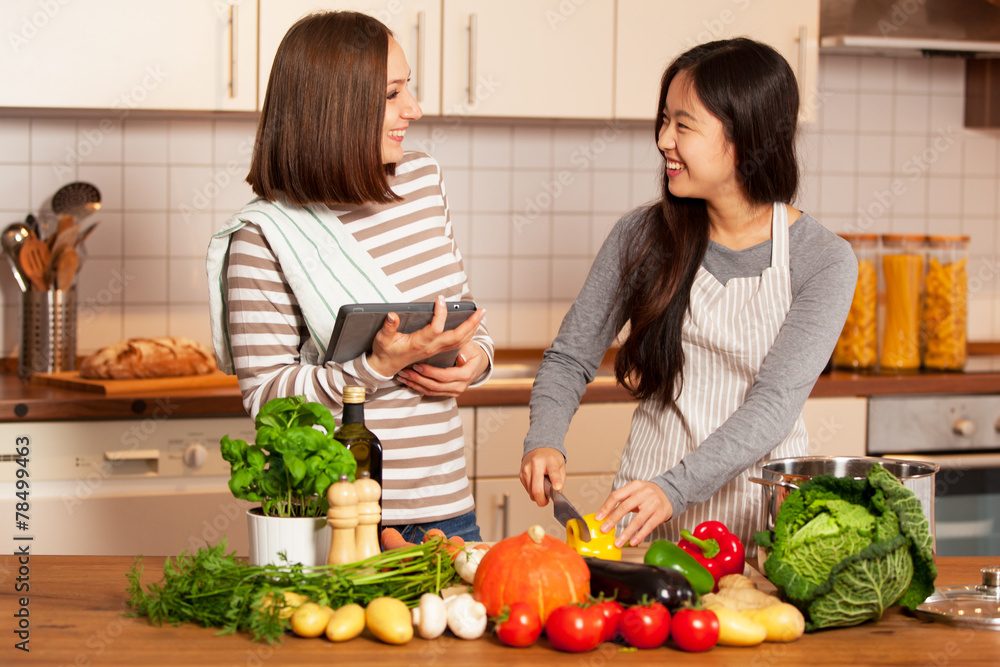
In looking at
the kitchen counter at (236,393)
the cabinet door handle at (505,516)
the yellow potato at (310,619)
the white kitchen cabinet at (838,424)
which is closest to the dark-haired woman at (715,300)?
the yellow potato at (310,619)

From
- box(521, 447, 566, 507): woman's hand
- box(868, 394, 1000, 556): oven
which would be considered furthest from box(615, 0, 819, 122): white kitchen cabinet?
box(521, 447, 566, 507): woman's hand

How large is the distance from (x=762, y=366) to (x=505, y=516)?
1053 millimetres

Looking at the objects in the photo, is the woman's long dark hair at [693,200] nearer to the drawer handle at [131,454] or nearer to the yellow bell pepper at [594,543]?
the yellow bell pepper at [594,543]

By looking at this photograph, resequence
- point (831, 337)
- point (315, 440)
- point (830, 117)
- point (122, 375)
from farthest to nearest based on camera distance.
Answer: point (830, 117) < point (122, 375) < point (831, 337) < point (315, 440)

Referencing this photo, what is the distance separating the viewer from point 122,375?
7.20 feet

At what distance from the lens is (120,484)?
2.13 m

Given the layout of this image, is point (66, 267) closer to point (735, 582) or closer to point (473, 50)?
point (473, 50)

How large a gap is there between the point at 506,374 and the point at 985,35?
65.4 inches

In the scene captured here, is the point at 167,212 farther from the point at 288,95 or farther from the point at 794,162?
the point at 794,162

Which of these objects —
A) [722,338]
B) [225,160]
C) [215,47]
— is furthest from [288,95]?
[225,160]

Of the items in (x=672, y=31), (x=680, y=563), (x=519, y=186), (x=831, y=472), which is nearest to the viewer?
(x=680, y=563)

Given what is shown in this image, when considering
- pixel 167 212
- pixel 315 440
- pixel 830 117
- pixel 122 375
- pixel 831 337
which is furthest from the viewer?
pixel 830 117

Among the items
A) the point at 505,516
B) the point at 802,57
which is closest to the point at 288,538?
the point at 505,516

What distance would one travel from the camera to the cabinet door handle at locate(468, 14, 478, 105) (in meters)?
2.39
